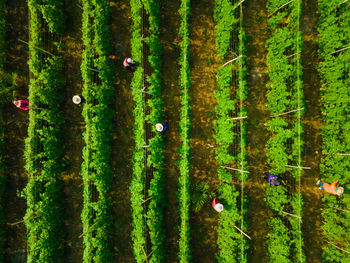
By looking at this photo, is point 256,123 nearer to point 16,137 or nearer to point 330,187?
point 330,187

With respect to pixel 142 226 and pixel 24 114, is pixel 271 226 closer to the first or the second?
pixel 142 226

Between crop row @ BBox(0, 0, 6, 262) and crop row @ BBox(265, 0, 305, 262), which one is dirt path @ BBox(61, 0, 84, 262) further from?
crop row @ BBox(265, 0, 305, 262)

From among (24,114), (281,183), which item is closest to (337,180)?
(281,183)

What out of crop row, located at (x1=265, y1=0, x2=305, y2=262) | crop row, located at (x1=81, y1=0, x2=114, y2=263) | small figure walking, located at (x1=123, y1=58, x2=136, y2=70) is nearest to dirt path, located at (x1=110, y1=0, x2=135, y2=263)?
crop row, located at (x1=81, y1=0, x2=114, y2=263)

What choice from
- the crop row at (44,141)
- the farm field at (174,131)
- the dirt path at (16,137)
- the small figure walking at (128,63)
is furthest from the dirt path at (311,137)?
the dirt path at (16,137)

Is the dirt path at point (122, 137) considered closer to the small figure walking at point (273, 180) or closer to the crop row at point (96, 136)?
the crop row at point (96, 136)
